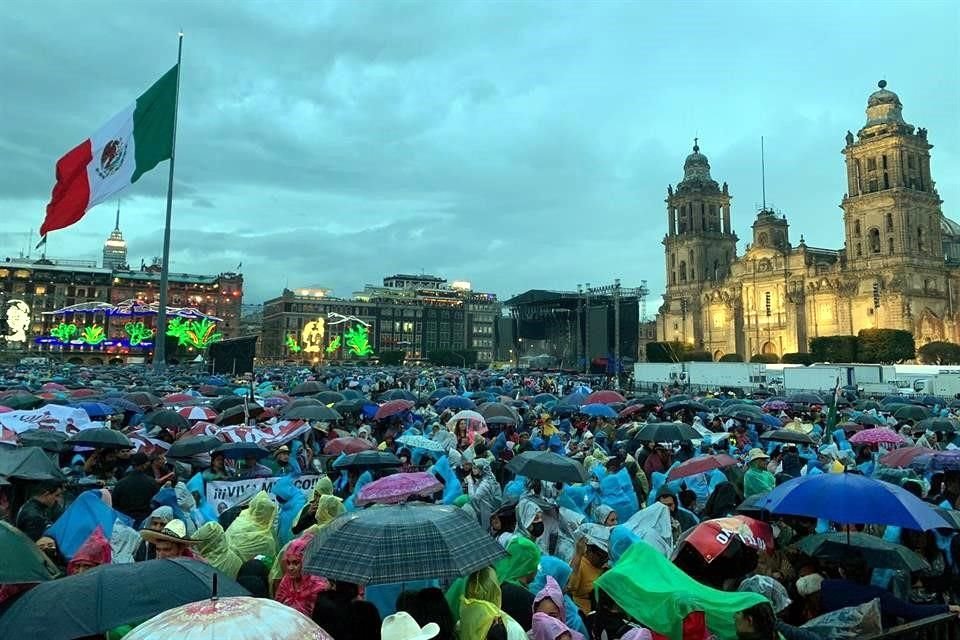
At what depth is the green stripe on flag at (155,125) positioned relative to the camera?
2166 cm

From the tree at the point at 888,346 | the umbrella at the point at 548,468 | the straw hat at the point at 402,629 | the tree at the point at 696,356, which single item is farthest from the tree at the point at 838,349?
the straw hat at the point at 402,629

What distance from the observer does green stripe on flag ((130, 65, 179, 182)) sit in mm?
21656

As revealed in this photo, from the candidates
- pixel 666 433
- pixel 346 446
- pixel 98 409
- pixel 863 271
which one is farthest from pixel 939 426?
pixel 863 271

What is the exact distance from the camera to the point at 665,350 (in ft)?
244

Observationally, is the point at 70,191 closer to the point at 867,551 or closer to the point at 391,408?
the point at 391,408

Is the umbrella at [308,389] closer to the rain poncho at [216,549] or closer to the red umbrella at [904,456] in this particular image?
the red umbrella at [904,456]

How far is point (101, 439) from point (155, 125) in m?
15.5

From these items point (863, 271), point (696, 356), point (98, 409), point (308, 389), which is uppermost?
point (863, 271)

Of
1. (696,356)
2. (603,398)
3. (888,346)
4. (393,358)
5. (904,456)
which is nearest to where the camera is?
(904,456)

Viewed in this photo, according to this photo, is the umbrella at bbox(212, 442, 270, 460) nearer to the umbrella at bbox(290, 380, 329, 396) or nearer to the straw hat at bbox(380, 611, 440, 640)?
the straw hat at bbox(380, 611, 440, 640)

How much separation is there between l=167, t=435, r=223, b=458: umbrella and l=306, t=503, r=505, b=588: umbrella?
5792 millimetres

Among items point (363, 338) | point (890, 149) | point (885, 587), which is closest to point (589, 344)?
point (890, 149)

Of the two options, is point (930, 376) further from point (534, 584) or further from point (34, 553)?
point (34, 553)

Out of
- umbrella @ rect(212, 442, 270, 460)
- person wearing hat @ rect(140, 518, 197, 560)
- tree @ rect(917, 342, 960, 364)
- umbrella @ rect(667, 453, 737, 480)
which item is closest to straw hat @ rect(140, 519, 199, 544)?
person wearing hat @ rect(140, 518, 197, 560)
